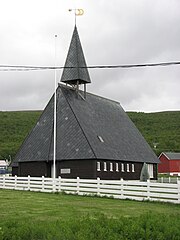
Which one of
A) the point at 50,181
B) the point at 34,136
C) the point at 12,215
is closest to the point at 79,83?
the point at 34,136

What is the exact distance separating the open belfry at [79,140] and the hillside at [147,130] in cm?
5213

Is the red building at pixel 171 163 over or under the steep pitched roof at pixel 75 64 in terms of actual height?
under

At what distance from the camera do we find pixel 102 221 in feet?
32.8

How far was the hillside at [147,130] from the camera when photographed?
9847cm

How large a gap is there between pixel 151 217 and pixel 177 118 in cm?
14286

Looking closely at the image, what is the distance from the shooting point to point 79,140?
32.9 meters

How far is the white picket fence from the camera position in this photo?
2048cm

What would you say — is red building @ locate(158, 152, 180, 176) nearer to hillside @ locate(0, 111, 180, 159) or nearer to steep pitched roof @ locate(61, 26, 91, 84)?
hillside @ locate(0, 111, 180, 159)

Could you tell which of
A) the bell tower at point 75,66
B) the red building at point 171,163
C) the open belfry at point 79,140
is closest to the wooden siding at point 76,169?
the open belfry at point 79,140

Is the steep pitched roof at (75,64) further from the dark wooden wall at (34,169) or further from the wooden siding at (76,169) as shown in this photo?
the dark wooden wall at (34,169)

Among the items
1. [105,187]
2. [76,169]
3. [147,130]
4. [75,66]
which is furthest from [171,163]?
[105,187]

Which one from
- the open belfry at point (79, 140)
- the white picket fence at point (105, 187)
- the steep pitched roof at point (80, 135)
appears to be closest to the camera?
the white picket fence at point (105, 187)

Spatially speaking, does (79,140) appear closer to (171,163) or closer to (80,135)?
(80,135)

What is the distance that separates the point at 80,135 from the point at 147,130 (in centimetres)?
9452
